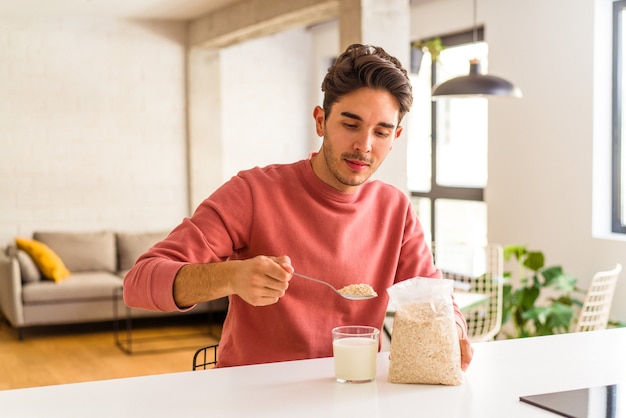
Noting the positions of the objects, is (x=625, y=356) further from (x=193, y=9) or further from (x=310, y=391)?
(x=193, y=9)

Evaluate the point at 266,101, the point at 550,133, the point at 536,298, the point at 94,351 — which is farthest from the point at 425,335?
the point at 266,101

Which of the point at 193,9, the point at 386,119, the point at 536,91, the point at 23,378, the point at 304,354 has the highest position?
the point at 193,9

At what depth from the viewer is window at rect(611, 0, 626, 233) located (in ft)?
15.8

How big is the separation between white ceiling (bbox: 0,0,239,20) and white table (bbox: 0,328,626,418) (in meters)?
5.21

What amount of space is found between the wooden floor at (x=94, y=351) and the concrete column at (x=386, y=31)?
6.03 feet

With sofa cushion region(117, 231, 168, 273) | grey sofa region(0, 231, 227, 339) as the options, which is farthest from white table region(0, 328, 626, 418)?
sofa cushion region(117, 231, 168, 273)

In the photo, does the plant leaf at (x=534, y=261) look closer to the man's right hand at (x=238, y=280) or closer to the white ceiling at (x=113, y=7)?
the white ceiling at (x=113, y=7)

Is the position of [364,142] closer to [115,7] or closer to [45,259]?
[45,259]

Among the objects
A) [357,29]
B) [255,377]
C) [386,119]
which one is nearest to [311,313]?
[255,377]

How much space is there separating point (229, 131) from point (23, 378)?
3.35 m

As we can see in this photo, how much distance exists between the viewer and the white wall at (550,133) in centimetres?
484

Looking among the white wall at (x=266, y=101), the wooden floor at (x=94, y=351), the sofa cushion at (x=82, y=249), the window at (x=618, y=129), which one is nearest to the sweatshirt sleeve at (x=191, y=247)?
the wooden floor at (x=94, y=351)

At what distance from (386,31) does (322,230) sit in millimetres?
2732

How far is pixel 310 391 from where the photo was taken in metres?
1.41
